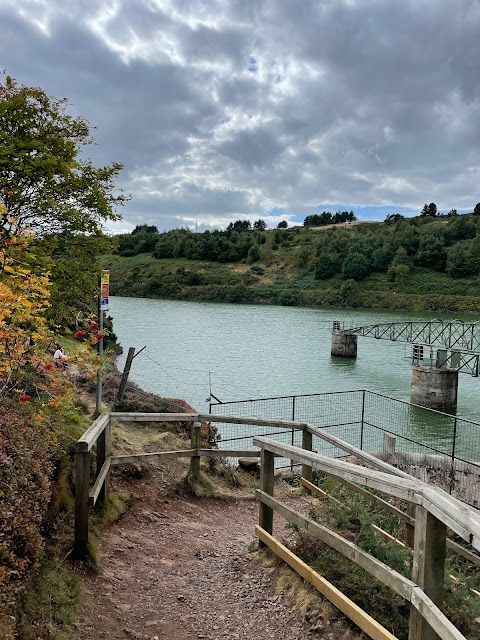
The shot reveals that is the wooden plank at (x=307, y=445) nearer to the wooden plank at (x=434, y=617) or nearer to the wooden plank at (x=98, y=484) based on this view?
the wooden plank at (x=98, y=484)

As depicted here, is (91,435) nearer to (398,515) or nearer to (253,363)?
(398,515)

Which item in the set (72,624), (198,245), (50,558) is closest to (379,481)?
(72,624)

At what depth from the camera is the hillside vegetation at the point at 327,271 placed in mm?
100812

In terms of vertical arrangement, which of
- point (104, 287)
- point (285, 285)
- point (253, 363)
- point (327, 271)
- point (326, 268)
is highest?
point (326, 268)

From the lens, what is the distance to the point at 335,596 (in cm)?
389

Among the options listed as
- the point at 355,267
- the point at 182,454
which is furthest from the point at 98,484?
the point at 355,267

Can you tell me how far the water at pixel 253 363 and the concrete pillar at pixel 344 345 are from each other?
882 mm

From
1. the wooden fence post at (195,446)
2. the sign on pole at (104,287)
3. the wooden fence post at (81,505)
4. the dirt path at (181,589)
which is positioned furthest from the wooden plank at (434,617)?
the sign on pole at (104,287)

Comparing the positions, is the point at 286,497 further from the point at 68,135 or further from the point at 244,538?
the point at 68,135

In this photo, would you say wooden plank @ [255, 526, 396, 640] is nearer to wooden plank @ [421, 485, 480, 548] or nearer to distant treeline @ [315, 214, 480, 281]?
wooden plank @ [421, 485, 480, 548]

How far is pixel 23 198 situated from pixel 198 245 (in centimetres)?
13712

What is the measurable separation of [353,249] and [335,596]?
11988 cm

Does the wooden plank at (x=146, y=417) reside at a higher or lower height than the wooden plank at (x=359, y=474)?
lower

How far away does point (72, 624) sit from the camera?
3971 millimetres
